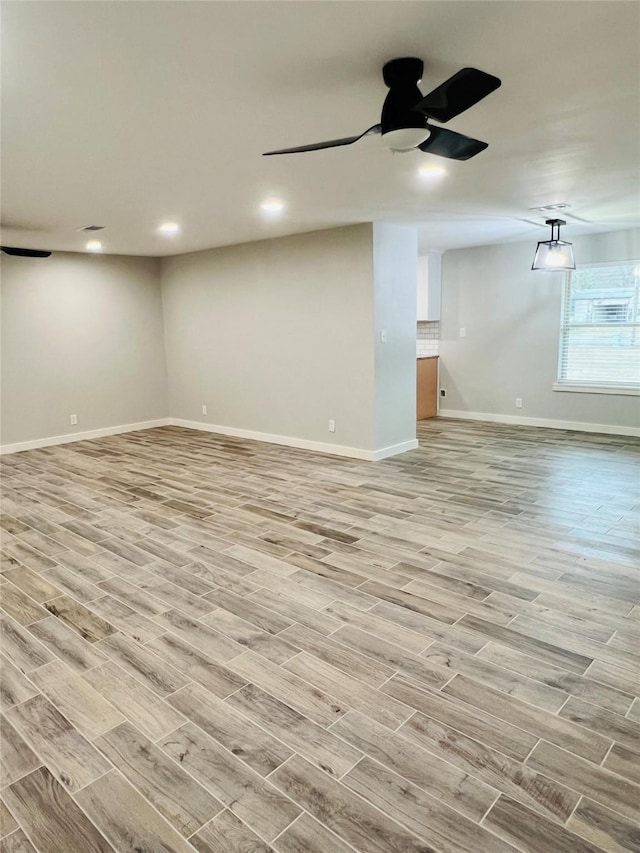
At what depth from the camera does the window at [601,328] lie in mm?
6383

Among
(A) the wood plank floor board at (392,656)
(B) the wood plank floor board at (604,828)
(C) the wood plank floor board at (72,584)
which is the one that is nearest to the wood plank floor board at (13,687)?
(C) the wood plank floor board at (72,584)

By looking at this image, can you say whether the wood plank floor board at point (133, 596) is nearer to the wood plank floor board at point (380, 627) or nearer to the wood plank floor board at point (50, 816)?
the wood plank floor board at point (380, 627)

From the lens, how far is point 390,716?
77.6 inches

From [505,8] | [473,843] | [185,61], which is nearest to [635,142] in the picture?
[505,8]

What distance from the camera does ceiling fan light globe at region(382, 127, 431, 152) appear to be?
6.67 ft

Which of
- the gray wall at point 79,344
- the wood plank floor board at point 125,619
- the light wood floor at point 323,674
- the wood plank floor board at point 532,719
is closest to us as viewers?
the light wood floor at point 323,674

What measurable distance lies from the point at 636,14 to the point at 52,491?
495 centimetres

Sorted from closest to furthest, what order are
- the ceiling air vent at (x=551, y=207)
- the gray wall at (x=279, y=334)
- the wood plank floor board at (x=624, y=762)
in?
the wood plank floor board at (x=624, y=762)
the ceiling air vent at (x=551, y=207)
the gray wall at (x=279, y=334)

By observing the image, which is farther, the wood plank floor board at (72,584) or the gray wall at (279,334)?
the gray wall at (279,334)

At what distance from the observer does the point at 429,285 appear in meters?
7.68

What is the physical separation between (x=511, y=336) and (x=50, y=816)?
7041 mm

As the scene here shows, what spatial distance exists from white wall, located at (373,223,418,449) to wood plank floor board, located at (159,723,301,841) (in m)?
3.99

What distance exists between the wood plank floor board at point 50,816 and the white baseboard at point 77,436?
5.42 metres

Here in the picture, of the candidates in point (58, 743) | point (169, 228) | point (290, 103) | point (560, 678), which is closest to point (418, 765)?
point (560, 678)
